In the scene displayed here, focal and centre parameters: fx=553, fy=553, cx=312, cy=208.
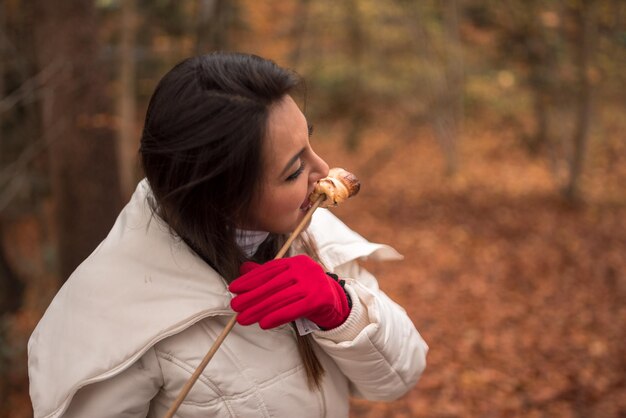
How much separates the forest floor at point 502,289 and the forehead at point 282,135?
319cm

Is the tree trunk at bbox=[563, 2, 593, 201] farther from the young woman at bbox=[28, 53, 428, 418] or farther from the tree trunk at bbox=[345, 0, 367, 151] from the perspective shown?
the young woman at bbox=[28, 53, 428, 418]

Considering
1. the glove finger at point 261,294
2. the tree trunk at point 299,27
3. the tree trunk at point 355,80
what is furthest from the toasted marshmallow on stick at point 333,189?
the tree trunk at point 355,80

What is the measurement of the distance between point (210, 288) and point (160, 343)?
0.18m

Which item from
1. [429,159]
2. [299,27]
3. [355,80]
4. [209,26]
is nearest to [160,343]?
[209,26]

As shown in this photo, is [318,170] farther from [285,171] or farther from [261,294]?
[261,294]

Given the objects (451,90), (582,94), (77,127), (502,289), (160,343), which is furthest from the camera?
(451,90)

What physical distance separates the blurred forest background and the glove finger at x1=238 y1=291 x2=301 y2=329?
135 cm

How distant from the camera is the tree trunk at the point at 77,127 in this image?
3.54m

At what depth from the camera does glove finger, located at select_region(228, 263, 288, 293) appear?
1.32 metres

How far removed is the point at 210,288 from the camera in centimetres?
142

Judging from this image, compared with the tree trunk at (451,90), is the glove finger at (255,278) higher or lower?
higher

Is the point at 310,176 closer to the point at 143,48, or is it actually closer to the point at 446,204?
the point at 143,48

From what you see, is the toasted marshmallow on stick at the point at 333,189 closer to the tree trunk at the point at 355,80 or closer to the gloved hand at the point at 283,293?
the gloved hand at the point at 283,293

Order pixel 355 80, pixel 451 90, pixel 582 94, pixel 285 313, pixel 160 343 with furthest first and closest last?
1. pixel 355 80
2. pixel 451 90
3. pixel 582 94
4. pixel 160 343
5. pixel 285 313
